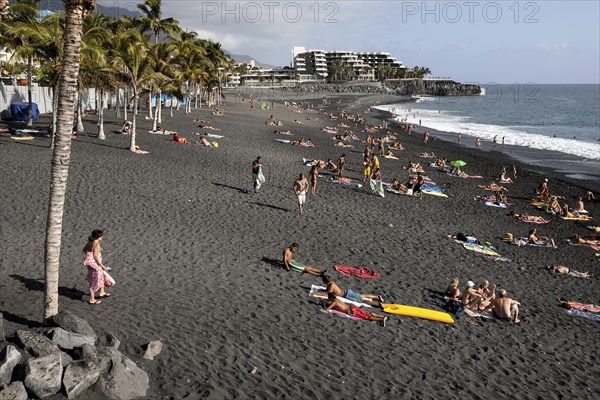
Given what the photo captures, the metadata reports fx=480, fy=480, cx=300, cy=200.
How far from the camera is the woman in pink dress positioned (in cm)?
910

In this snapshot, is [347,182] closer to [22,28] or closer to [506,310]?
[506,310]

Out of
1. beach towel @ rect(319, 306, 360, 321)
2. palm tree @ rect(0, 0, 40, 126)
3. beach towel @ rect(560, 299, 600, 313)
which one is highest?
palm tree @ rect(0, 0, 40, 126)

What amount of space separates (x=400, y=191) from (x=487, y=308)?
41.2 ft

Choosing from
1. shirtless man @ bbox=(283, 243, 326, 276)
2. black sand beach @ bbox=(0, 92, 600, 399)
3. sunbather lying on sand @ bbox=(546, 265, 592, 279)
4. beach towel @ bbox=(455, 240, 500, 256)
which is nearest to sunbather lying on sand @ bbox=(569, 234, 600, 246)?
black sand beach @ bbox=(0, 92, 600, 399)

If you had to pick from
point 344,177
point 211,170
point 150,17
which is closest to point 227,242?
point 211,170

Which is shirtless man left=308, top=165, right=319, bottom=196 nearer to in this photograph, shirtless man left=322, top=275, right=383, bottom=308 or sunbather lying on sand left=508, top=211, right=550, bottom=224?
sunbather lying on sand left=508, top=211, right=550, bottom=224

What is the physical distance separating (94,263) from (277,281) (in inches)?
177

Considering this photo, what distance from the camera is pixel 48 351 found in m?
6.46

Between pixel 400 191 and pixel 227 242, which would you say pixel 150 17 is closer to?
pixel 400 191

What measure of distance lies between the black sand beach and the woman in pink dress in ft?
1.27

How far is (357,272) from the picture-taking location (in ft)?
43.7

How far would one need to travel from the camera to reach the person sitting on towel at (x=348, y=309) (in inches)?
416

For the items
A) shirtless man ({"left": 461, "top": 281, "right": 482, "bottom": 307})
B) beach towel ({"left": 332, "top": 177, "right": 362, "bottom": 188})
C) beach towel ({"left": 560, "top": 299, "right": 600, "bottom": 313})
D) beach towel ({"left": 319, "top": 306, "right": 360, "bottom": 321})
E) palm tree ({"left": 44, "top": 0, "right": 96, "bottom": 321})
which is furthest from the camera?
beach towel ({"left": 332, "top": 177, "right": 362, "bottom": 188})

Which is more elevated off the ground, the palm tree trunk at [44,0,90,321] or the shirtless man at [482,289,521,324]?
the palm tree trunk at [44,0,90,321]
